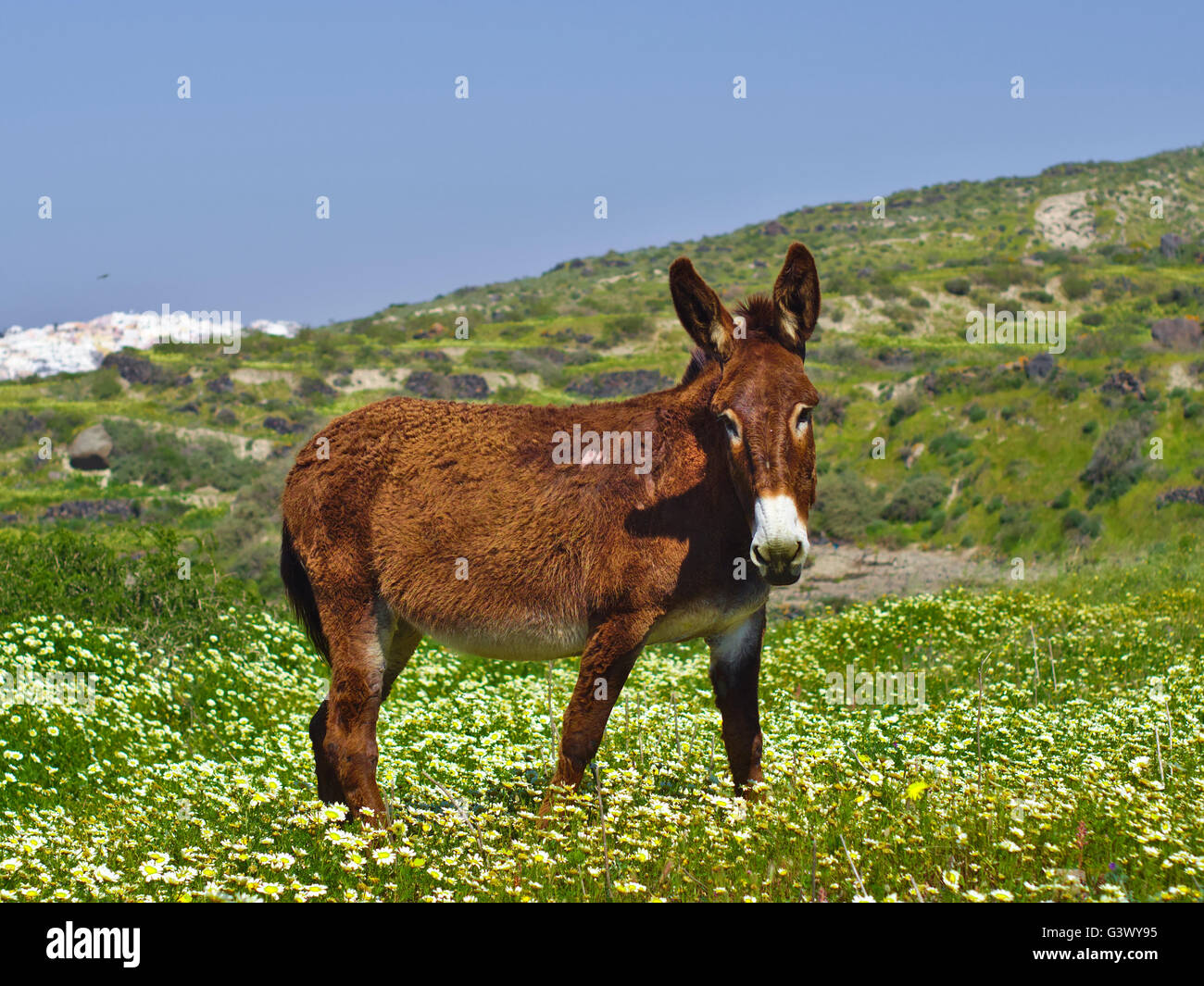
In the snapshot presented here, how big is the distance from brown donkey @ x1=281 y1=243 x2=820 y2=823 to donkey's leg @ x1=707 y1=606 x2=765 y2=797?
11mm

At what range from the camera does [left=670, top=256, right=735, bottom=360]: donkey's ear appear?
5.08 m

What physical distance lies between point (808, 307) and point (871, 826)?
98.9 inches

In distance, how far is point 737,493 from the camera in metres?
4.91

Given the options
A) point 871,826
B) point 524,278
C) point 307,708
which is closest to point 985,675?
point 871,826

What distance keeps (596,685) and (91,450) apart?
40797 millimetres

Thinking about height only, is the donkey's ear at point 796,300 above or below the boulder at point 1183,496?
above

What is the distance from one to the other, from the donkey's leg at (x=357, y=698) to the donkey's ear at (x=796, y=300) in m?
2.78

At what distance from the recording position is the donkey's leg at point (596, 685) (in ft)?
16.5

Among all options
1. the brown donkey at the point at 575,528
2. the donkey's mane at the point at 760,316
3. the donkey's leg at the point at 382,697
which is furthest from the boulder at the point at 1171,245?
the donkey's leg at the point at 382,697

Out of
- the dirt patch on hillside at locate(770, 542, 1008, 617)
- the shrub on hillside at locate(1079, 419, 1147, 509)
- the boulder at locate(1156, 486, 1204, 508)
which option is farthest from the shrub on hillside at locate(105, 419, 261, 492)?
the boulder at locate(1156, 486, 1204, 508)

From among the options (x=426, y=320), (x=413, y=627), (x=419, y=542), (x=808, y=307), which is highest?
(x=426, y=320)

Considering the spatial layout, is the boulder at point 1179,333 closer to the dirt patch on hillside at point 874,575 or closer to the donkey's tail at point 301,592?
the dirt patch on hillside at point 874,575

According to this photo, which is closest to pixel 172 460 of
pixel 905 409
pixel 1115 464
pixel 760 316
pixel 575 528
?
pixel 905 409

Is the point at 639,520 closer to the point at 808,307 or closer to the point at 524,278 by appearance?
the point at 808,307
